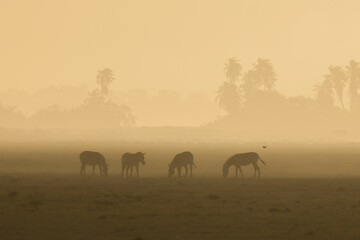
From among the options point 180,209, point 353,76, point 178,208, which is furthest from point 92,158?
point 353,76

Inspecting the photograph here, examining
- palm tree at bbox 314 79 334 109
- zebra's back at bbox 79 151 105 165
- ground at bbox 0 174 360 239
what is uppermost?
palm tree at bbox 314 79 334 109

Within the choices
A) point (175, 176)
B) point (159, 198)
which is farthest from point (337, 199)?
point (175, 176)

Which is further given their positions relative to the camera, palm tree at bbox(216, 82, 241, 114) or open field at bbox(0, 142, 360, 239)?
palm tree at bbox(216, 82, 241, 114)

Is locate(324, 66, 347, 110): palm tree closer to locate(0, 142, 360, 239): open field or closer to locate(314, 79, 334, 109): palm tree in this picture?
locate(314, 79, 334, 109): palm tree

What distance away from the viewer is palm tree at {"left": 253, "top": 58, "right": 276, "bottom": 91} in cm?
17850

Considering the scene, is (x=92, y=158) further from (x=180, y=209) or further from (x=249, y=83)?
(x=249, y=83)

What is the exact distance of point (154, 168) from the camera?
57.0 meters

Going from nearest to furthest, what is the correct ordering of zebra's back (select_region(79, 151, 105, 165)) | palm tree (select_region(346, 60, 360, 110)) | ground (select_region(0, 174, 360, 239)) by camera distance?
1. ground (select_region(0, 174, 360, 239))
2. zebra's back (select_region(79, 151, 105, 165))
3. palm tree (select_region(346, 60, 360, 110))

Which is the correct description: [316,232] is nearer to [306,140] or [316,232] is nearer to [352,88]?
[306,140]

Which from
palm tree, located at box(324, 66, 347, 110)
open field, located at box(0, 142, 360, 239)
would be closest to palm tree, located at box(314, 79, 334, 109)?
palm tree, located at box(324, 66, 347, 110)

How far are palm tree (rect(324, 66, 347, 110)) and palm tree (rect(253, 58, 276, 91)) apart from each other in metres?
12.6

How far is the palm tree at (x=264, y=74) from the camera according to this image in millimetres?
178500

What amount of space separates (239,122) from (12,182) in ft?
470

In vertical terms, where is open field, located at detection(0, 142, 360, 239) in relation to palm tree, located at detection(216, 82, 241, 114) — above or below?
below
